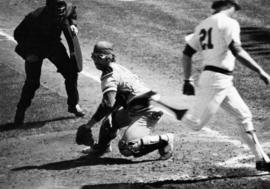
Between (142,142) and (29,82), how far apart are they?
3.43 meters

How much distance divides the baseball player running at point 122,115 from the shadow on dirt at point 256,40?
6747 millimetres

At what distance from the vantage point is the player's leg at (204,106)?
880cm

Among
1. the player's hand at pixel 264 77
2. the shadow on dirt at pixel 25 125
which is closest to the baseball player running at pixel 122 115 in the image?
the player's hand at pixel 264 77

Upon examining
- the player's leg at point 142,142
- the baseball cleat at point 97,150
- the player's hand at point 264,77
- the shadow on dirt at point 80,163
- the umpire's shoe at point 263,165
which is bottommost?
the shadow on dirt at point 80,163

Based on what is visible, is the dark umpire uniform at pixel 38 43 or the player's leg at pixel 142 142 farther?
the dark umpire uniform at pixel 38 43

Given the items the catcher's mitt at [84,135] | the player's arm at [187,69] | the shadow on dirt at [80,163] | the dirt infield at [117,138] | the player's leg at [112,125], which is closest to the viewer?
the player's arm at [187,69]

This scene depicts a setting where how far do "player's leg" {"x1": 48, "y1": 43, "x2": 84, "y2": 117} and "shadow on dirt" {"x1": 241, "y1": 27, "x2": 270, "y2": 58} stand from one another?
5.13m

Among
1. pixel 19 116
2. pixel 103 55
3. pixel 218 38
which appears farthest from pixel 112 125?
pixel 19 116

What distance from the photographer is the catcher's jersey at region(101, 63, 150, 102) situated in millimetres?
9594

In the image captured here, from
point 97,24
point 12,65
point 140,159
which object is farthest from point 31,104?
point 97,24

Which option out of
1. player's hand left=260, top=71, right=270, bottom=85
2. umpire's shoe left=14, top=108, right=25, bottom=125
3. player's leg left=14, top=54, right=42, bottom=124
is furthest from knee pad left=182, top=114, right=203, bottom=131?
umpire's shoe left=14, top=108, right=25, bottom=125

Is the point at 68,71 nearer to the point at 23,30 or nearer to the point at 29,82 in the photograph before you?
the point at 29,82

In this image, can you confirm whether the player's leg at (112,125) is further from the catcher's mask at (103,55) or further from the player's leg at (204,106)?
the player's leg at (204,106)

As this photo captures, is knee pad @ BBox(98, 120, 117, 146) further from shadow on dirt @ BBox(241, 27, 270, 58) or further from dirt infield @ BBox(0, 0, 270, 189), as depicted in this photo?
shadow on dirt @ BBox(241, 27, 270, 58)
